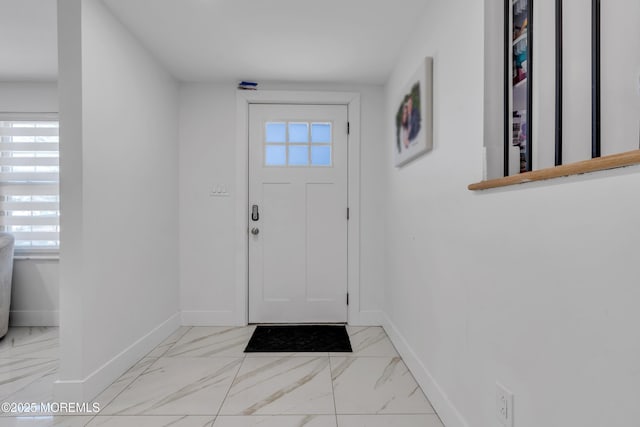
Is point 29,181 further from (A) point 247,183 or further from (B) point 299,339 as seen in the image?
(B) point 299,339

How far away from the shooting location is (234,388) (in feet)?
6.51

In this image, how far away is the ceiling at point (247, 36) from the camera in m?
2.01

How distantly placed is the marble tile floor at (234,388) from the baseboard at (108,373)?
0.05m

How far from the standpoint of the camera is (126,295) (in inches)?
86.7

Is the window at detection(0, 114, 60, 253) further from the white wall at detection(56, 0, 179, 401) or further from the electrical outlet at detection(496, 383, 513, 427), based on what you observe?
the electrical outlet at detection(496, 383, 513, 427)

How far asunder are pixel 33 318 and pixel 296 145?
9.33ft

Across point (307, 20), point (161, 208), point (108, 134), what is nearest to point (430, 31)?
point (307, 20)

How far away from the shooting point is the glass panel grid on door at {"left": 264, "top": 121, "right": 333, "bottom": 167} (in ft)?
10.5

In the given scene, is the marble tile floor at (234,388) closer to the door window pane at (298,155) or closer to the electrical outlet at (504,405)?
the electrical outlet at (504,405)

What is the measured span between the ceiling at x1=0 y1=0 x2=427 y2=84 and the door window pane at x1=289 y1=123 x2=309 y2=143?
0.41 metres

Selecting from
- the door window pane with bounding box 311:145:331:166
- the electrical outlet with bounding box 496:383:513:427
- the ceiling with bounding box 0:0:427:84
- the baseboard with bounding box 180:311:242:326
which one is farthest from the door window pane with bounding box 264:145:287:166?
the electrical outlet with bounding box 496:383:513:427

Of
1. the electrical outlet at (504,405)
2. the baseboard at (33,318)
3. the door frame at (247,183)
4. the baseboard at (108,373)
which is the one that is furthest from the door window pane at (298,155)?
the baseboard at (33,318)

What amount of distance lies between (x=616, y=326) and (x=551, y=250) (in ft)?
0.81

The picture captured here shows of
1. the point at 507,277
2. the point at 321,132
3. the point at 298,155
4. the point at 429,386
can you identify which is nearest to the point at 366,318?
the point at 429,386
